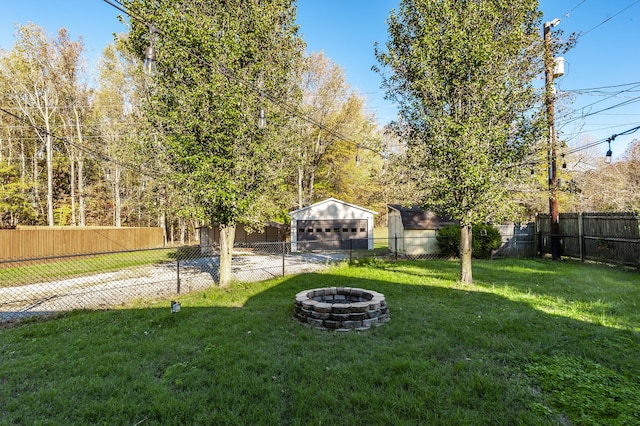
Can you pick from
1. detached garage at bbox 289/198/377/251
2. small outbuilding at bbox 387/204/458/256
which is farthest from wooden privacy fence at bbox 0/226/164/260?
small outbuilding at bbox 387/204/458/256

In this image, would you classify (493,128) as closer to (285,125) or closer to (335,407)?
(285,125)

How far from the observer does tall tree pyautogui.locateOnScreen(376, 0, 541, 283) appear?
6898 mm

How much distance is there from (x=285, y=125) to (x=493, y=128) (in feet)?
16.0

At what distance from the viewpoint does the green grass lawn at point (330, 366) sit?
104 inches

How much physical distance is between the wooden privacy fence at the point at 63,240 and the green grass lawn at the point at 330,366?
324 inches

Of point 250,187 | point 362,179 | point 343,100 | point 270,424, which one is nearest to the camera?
point 270,424

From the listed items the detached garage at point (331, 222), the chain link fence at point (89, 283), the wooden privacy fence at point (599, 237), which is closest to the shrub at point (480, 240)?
the wooden privacy fence at point (599, 237)

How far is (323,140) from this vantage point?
78.5 feet

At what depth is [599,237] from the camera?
1091 centimetres

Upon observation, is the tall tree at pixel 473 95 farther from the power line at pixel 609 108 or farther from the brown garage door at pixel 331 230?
the brown garage door at pixel 331 230

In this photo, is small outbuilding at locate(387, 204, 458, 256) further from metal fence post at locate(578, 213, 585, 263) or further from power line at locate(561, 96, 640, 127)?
power line at locate(561, 96, 640, 127)

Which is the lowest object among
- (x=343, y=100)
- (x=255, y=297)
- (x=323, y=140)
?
(x=255, y=297)

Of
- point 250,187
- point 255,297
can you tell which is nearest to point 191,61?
point 250,187

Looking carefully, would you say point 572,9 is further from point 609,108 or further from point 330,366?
point 330,366
